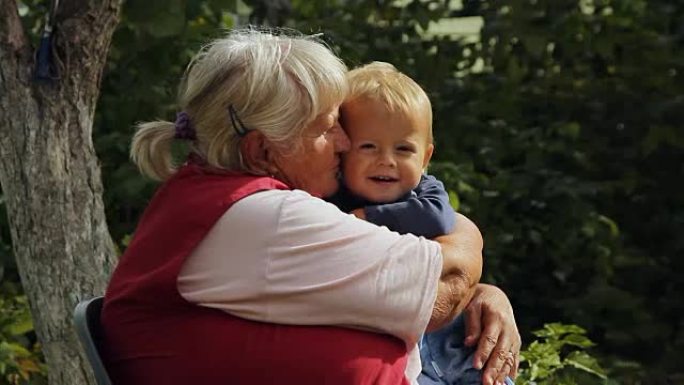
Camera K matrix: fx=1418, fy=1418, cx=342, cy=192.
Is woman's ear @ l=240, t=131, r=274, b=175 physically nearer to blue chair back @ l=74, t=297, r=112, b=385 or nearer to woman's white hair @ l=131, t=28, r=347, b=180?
woman's white hair @ l=131, t=28, r=347, b=180

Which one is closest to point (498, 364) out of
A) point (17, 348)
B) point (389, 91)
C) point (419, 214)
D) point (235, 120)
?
point (419, 214)

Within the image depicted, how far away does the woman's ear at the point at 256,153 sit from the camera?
2.64 meters

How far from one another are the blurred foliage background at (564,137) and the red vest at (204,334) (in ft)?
9.96

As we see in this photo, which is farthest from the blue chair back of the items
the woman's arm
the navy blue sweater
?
the woman's arm

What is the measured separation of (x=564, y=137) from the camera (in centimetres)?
613

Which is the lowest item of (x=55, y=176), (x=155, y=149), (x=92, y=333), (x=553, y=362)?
(x=553, y=362)

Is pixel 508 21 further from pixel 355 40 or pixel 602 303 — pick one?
pixel 602 303

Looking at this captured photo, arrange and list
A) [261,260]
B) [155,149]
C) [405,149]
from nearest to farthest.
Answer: [261,260] → [155,149] → [405,149]

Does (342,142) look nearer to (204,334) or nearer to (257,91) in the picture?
(257,91)

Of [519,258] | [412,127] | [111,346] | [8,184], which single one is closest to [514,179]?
[519,258]

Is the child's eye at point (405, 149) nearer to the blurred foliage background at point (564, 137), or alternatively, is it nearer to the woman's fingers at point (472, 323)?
the woman's fingers at point (472, 323)

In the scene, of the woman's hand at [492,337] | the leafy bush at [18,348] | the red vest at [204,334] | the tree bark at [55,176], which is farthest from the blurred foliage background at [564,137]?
the red vest at [204,334]

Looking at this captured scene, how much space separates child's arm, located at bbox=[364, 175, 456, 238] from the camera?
2.80m

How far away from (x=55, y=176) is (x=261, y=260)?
Result: 147 centimetres
